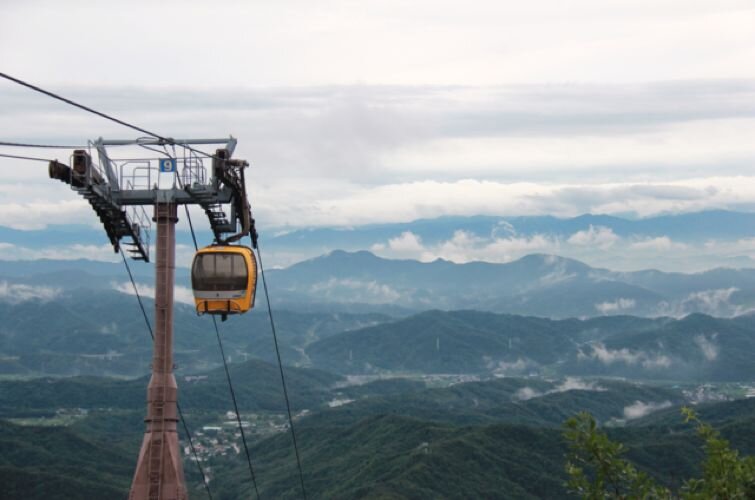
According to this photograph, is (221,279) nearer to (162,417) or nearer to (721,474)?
(162,417)

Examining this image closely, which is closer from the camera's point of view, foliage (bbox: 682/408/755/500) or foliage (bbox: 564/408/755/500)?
foliage (bbox: 682/408/755/500)

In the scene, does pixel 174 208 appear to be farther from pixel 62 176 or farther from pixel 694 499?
pixel 694 499

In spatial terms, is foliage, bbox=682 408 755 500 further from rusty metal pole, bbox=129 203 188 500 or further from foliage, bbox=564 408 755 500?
rusty metal pole, bbox=129 203 188 500

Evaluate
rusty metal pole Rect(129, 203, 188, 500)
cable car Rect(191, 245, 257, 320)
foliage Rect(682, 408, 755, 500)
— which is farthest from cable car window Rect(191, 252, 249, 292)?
foliage Rect(682, 408, 755, 500)

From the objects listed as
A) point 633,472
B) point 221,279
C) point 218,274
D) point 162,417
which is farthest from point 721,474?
point 218,274

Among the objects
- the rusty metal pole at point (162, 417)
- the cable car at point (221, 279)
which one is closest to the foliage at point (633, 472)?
the rusty metal pole at point (162, 417)
